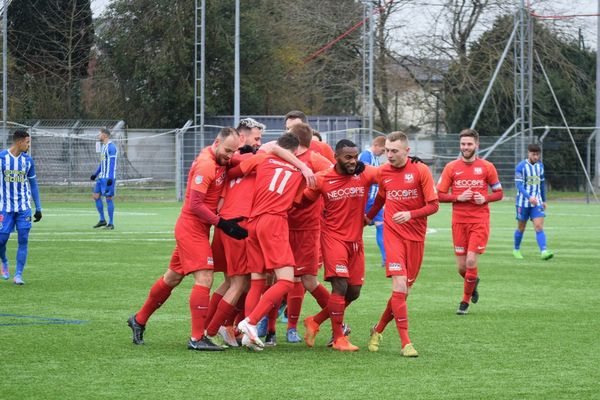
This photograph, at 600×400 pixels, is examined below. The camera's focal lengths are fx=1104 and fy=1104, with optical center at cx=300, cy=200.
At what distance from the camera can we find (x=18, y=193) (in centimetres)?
1491

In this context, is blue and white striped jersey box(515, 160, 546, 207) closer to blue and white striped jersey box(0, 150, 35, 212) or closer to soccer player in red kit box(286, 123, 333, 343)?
blue and white striped jersey box(0, 150, 35, 212)

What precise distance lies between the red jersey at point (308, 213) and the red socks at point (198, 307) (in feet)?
3.48

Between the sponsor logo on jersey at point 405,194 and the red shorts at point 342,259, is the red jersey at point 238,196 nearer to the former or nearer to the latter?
the red shorts at point 342,259

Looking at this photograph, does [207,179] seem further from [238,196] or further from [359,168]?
[359,168]

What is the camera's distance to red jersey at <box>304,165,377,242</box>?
987cm

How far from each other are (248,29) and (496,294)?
130 feet

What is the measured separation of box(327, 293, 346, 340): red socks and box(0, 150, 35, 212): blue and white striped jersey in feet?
21.1

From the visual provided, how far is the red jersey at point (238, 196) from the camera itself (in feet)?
32.4

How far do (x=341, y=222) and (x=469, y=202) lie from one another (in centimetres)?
360

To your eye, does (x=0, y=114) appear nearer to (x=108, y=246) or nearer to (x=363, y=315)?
(x=108, y=246)

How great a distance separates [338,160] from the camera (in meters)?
9.77

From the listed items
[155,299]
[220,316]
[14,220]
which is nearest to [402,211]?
[220,316]

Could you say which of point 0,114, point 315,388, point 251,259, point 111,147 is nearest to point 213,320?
point 251,259

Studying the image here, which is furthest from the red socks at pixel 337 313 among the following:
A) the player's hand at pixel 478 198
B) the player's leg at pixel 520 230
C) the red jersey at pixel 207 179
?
the player's leg at pixel 520 230
